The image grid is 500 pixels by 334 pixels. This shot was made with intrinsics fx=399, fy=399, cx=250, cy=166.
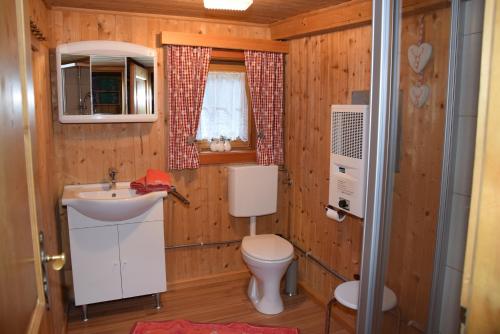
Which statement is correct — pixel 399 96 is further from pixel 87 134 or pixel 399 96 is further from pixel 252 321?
pixel 87 134

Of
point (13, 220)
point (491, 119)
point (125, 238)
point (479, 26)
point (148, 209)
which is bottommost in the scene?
point (125, 238)

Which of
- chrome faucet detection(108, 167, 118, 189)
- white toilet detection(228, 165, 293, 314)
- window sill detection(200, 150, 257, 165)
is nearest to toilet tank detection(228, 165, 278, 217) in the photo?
white toilet detection(228, 165, 293, 314)

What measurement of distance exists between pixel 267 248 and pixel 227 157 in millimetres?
901

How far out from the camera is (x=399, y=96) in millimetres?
969

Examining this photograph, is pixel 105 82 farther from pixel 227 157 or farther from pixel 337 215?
pixel 337 215

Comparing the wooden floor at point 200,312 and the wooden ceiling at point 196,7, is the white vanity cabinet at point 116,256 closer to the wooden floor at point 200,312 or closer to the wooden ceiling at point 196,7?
the wooden floor at point 200,312

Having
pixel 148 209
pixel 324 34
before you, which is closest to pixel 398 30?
pixel 324 34

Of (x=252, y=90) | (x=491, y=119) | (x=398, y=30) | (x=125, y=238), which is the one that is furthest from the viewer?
(x=252, y=90)

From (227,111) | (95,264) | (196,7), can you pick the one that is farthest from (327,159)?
(95,264)

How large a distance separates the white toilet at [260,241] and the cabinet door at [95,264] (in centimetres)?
97

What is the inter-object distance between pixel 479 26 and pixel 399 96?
0.79ft

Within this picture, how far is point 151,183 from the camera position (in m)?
2.98

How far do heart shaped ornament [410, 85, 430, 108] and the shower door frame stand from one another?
0.04 m

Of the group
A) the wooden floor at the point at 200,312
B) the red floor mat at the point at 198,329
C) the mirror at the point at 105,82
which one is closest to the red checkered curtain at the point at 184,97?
the mirror at the point at 105,82
